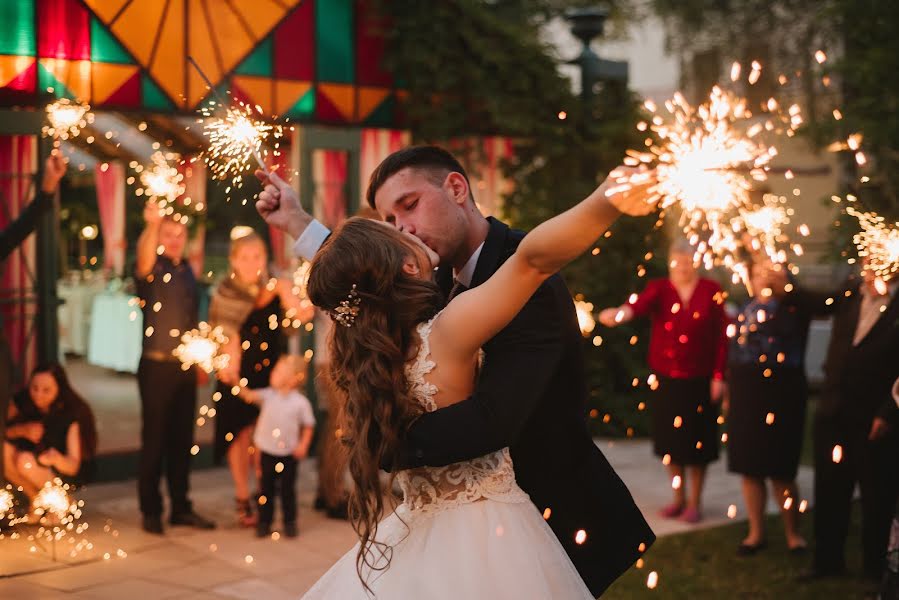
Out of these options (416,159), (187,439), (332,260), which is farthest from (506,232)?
(187,439)

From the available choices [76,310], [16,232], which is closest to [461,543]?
[16,232]

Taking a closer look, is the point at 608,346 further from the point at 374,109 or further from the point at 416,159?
the point at 416,159

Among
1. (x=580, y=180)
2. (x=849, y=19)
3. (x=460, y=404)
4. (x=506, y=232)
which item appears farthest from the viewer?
(x=580, y=180)

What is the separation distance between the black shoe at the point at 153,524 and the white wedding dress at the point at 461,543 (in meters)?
4.11

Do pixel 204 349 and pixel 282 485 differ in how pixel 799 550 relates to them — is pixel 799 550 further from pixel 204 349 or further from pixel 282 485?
pixel 204 349

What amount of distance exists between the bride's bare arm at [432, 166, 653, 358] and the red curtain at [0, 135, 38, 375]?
5677 mm

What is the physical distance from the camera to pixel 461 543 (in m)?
2.68

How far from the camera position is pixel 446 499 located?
9.00ft

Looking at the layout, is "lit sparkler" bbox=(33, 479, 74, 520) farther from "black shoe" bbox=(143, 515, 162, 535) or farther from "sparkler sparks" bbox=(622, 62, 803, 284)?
"sparkler sparks" bbox=(622, 62, 803, 284)

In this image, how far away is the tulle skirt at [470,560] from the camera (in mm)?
2627

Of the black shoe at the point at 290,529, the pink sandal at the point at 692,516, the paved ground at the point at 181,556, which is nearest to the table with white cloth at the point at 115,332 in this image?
the paved ground at the point at 181,556

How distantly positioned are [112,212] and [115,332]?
35.1 inches

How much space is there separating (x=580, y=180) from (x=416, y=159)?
277 inches

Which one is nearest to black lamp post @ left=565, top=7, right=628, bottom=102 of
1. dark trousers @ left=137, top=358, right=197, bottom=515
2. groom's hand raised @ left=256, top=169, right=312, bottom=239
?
dark trousers @ left=137, top=358, right=197, bottom=515
